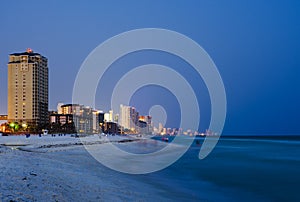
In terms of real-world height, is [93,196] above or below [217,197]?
above

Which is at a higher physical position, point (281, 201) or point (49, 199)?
point (49, 199)

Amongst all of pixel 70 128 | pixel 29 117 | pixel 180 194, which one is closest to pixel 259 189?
pixel 180 194

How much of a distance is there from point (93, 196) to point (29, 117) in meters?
189

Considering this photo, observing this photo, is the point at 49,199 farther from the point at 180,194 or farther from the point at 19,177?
the point at 180,194

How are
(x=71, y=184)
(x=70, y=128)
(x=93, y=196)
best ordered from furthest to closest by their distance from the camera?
1. (x=70, y=128)
2. (x=71, y=184)
3. (x=93, y=196)

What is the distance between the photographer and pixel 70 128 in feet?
598

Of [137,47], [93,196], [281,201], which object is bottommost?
[281,201]

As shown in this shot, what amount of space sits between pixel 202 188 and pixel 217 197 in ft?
9.04

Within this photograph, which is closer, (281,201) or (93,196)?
(93,196)

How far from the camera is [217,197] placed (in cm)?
1695

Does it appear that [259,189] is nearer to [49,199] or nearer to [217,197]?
[217,197]

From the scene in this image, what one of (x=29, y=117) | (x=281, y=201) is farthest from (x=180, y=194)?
(x=29, y=117)

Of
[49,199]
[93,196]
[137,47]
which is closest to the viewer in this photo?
[49,199]

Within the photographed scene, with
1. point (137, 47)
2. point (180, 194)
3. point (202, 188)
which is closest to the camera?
point (180, 194)
